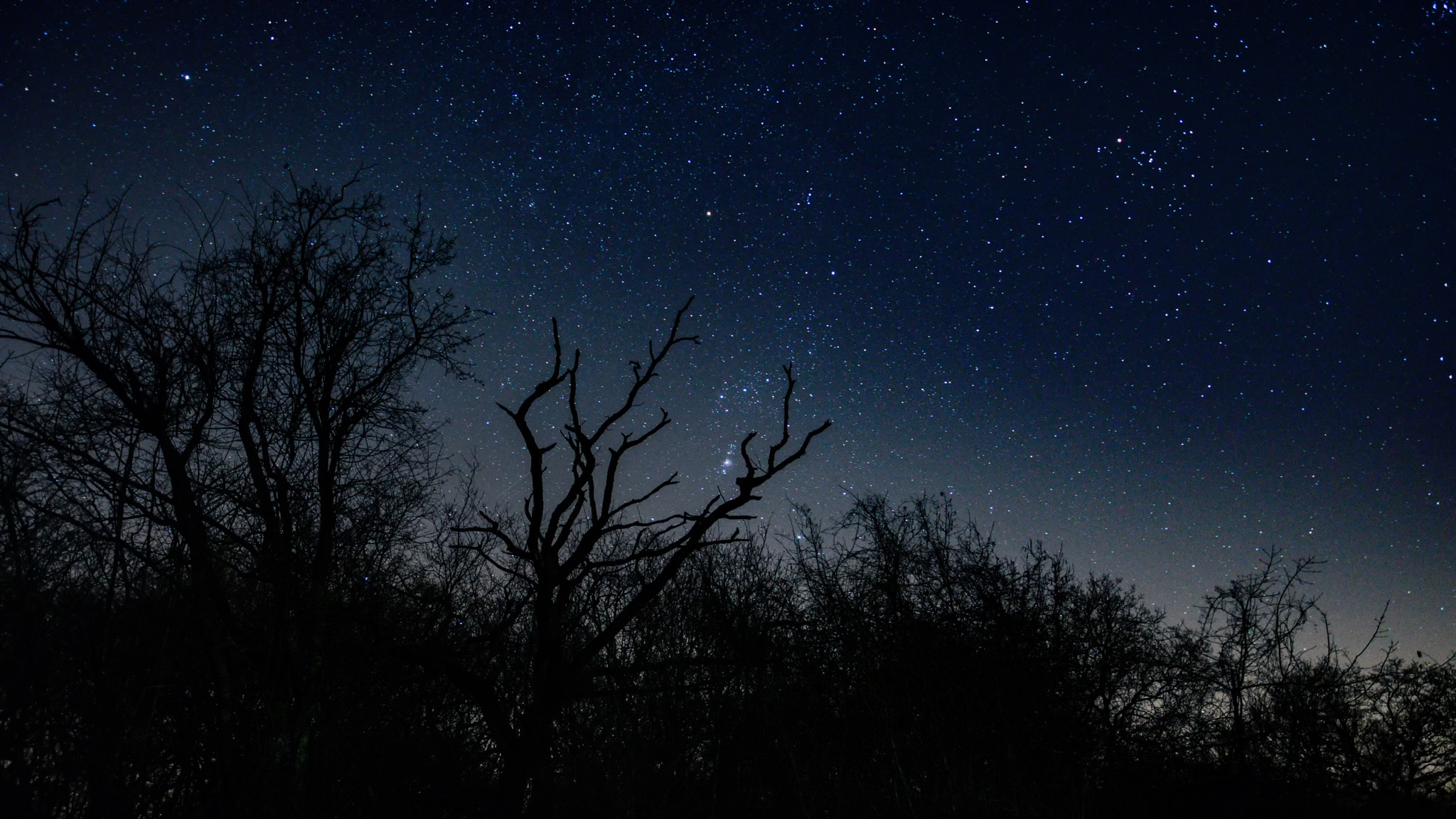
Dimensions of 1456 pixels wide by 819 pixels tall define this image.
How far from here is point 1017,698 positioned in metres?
9.29

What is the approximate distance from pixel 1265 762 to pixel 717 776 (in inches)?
239

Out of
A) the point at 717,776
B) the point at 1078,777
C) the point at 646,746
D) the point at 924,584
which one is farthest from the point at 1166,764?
the point at 646,746

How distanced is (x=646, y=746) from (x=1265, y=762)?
6.92 metres

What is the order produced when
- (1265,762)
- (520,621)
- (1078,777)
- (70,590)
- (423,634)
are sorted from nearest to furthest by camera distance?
(70,590) → (1265,762) → (423,634) → (1078,777) → (520,621)

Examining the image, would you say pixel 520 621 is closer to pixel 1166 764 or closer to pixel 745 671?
pixel 745 671

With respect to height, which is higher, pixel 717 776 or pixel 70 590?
pixel 70 590

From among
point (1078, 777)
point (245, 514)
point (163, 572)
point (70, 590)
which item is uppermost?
point (245, 514)

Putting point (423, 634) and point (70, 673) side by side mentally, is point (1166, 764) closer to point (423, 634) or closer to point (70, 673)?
point (423, 634)

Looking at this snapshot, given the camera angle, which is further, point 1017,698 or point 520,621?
point 520,621

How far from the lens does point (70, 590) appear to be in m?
3.71

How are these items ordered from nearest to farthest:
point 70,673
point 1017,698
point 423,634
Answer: point 70,673 → point 423,634 → point 1017,698

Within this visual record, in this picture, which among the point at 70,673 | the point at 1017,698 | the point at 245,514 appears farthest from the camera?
the point at 1017,698

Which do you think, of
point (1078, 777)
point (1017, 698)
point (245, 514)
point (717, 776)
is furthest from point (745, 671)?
point (245, 514)

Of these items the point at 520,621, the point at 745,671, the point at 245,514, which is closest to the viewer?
the point at 245,514
